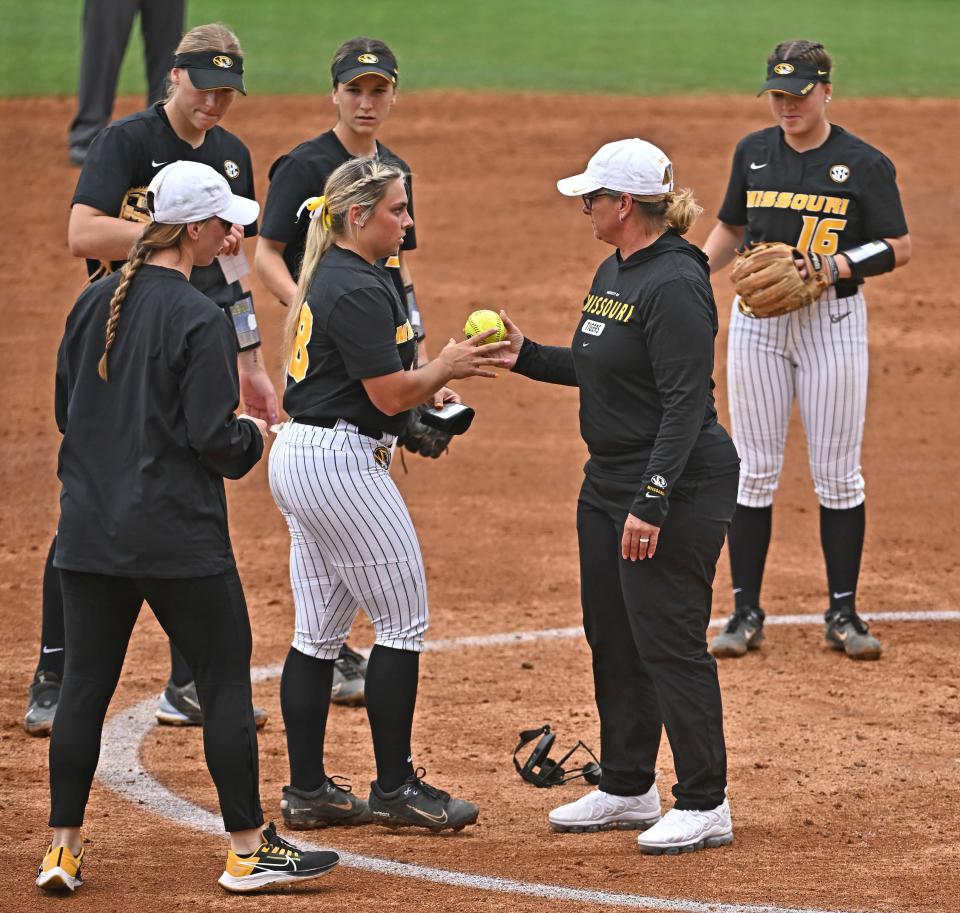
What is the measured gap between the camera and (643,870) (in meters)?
4.77

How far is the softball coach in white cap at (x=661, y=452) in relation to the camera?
4.74 m

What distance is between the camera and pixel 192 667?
4562 millimetres

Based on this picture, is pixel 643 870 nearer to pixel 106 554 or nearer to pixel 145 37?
pixel 106 554

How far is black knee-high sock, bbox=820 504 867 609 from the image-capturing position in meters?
7.02

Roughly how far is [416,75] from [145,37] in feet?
19.8

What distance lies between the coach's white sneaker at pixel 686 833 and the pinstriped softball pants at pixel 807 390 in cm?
233

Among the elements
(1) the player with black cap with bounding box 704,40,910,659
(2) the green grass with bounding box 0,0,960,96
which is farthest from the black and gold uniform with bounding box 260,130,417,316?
(2) the green grass with bounding box 0,0,960,96

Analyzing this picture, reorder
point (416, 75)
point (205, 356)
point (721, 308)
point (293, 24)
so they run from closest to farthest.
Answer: point (205, 356) < point (721, 308) < point (416, 75) < point (293, 24)

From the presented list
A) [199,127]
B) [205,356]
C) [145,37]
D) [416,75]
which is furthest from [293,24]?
[205,356]

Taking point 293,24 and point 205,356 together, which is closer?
point 205,356

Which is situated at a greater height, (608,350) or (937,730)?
(608,350)

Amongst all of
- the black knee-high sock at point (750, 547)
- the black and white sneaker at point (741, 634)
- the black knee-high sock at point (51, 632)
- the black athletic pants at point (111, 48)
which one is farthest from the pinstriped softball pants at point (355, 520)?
the black athletic pants at point (111, 48)

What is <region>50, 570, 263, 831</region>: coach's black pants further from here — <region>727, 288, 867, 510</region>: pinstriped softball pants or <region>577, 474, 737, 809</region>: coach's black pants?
<region>727, 288, 867, 510</region>: pinstriped softball pants

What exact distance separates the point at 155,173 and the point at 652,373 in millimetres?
2070
